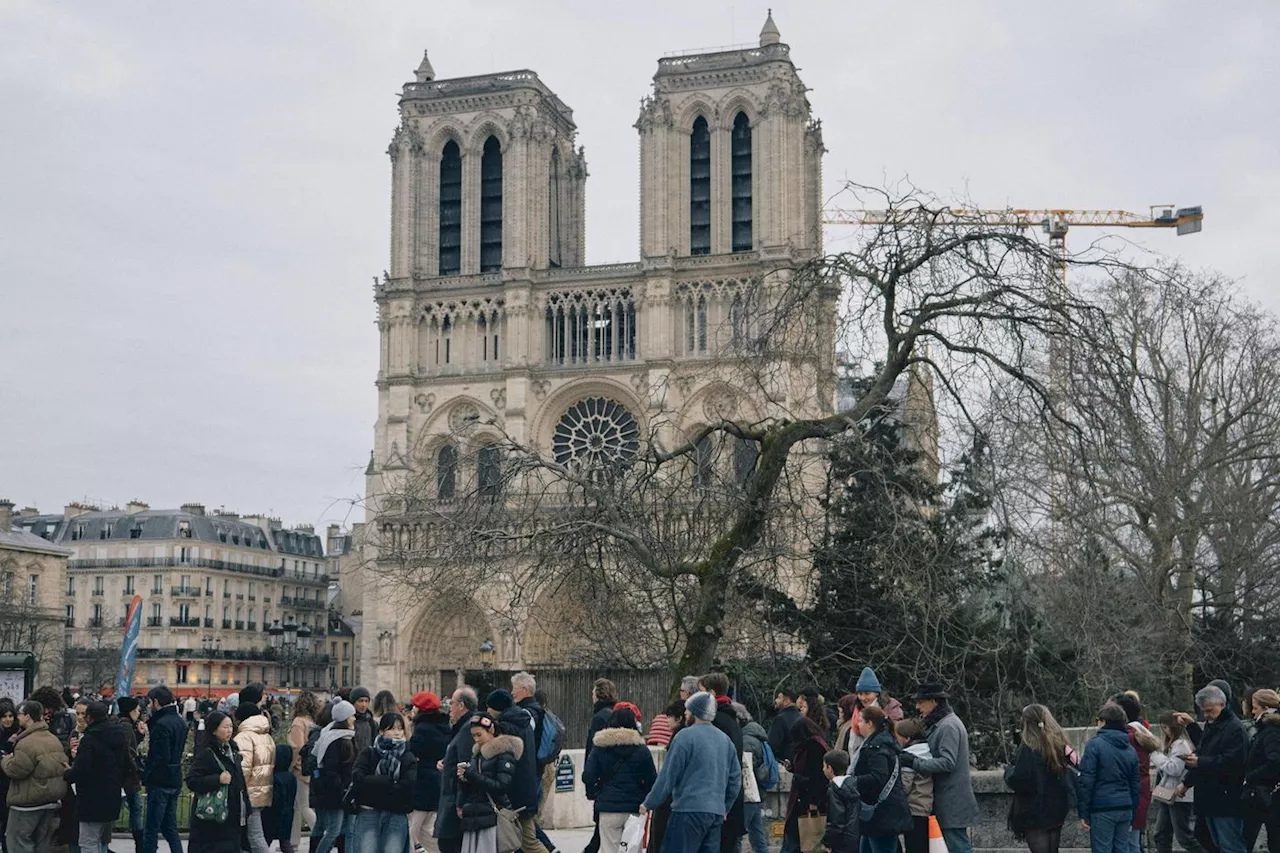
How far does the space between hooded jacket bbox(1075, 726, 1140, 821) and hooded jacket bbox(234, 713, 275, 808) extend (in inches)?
219

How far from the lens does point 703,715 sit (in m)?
8.81

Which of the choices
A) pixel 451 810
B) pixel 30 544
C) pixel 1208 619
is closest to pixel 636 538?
pixel 451 810

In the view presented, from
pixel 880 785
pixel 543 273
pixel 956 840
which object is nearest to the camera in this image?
pixel 880 785

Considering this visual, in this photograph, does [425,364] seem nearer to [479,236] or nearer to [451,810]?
[479,236]

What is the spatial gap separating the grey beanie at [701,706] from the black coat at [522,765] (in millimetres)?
1065

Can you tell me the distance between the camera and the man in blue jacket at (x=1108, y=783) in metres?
9.67

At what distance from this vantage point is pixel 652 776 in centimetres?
971

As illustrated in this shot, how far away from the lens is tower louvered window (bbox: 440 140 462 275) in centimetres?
5088

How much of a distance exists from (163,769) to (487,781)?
399 cm

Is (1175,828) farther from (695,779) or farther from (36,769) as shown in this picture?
(36,769)

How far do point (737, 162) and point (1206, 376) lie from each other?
944 inches

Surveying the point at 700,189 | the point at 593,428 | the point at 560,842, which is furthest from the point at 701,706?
the point at 700,189

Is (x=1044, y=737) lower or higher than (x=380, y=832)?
higher

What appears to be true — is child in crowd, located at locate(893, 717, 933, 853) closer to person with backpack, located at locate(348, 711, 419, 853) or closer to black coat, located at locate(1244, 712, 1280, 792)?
black coat, located at locate(1244, 712, 1280, 792)
